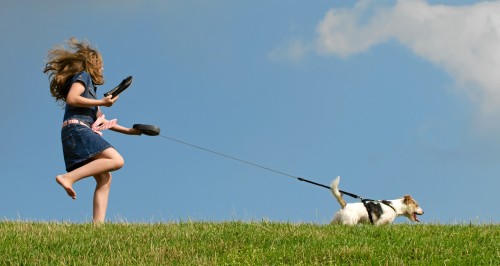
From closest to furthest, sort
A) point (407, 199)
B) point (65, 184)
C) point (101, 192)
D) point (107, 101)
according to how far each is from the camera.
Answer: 1. point (65, 184)
2. point (107, 101)
3. point (101, 192)
4. point (407, 199)

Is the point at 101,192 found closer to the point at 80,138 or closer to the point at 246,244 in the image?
the point at 80,138

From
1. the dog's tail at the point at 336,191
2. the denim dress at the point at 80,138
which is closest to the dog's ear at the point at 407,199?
the dog's tail at the point at 336,191

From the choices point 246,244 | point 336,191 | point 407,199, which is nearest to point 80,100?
point 246,244

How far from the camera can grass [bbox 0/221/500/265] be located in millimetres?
8719

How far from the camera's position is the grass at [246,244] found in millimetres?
8719

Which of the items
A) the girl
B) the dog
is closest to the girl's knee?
the girl

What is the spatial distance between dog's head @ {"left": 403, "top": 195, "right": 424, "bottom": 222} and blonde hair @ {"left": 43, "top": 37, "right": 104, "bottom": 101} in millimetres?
6261

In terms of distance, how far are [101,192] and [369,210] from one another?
4.85 m

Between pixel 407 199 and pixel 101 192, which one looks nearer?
pixel 101 192

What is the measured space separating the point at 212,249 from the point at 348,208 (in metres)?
4.57

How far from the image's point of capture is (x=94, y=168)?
11.3 meters

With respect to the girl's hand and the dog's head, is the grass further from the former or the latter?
the dog's head

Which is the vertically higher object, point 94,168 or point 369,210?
point 369,210

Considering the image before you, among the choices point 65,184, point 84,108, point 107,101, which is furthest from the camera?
point 84,108
